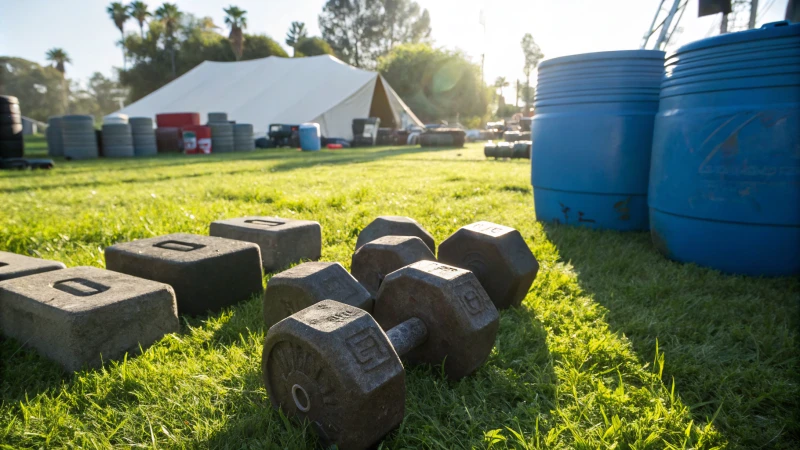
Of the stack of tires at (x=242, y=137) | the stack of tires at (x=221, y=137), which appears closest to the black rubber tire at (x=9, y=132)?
the stack of tires at (x=221, y=137)

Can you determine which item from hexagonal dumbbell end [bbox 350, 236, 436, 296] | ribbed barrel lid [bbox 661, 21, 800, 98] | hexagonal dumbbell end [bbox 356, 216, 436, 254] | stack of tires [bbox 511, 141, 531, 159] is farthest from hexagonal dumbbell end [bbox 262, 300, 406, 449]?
stack of tires [bbox 511, 141, 531, 159]

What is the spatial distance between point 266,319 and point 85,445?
0.74m

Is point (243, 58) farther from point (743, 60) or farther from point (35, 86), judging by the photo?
point (743, 60)

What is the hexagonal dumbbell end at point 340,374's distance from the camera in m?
1.18

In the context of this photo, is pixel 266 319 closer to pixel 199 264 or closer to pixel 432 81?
pixel 199 264

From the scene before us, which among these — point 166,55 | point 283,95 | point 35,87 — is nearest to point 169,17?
point 166,55

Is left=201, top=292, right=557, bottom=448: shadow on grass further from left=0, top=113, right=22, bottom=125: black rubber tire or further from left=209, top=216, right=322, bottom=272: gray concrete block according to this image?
left=0, top=113, right=22, bottom=125: black rubber tire

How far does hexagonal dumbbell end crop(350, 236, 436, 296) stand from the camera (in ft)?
6.73

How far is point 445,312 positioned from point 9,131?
39.4ft

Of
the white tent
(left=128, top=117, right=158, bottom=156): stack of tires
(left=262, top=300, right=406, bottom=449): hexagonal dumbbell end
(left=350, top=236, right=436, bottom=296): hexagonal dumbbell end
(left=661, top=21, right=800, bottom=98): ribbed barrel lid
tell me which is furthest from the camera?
the white tent

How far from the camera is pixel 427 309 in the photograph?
159cm

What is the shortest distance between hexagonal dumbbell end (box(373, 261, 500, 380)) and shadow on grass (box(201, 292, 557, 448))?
7 centimetres

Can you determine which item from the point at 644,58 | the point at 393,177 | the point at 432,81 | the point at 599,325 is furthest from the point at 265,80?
the point at 432,81

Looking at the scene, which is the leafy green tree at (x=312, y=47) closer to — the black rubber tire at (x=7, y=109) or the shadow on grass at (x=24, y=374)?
the black rubber tire at (x=7, y=109)
